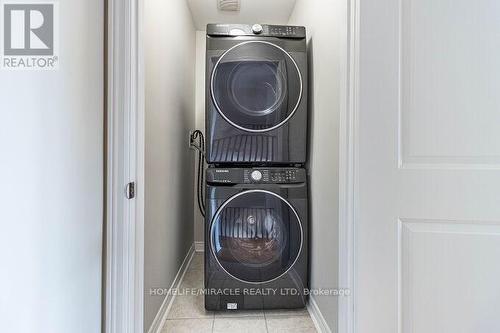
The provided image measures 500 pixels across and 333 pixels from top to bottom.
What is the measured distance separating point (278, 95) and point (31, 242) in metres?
1.51

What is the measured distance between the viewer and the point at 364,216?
1.20 meters

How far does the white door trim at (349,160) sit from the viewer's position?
1.22 m

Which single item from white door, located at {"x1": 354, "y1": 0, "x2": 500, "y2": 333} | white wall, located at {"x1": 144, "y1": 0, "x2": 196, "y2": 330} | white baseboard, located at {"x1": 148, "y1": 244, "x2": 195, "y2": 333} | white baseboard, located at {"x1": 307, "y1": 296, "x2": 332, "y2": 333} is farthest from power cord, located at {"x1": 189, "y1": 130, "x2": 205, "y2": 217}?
white door, located at {"x1": 354, "y1": 0, "x2": 500, "y2": 333}

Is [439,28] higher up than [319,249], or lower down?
higher up

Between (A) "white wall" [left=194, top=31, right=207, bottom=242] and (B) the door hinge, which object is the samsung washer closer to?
(B) the door hinge

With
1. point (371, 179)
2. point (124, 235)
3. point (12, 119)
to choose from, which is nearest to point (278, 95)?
point (371, 179)

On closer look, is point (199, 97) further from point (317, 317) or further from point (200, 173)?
point (317, 317)

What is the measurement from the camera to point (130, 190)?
1103 mm

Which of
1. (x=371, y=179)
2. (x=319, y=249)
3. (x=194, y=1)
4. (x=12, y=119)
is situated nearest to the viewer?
(x=12, y=119)

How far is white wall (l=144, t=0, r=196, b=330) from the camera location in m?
1.53

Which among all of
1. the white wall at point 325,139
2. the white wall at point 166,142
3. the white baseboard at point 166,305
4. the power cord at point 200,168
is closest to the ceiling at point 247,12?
the white wall at point 166,142

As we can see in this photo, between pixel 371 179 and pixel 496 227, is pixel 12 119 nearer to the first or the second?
pixel 371 179

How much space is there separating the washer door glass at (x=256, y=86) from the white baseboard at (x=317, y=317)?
1110 mm

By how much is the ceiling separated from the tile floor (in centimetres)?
232
